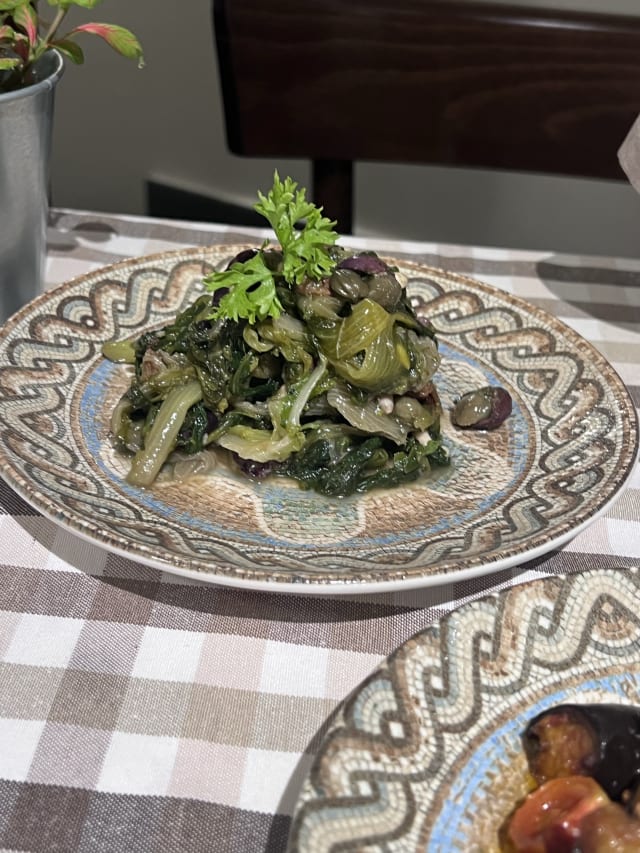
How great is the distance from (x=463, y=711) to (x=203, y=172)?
396cm

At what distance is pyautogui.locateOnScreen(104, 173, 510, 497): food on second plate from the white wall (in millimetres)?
2680

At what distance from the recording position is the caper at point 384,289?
1.38 metres

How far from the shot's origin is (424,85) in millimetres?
2910

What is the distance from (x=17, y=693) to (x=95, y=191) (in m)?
3.98

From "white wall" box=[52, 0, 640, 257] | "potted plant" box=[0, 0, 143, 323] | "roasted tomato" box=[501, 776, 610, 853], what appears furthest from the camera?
"white wall" box=[52, 0, 640, 257]

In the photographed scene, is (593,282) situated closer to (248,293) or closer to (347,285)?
(347,285)

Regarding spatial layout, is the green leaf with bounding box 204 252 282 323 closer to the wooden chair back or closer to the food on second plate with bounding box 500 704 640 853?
the food on second plate with bounding box 500 704 640 853

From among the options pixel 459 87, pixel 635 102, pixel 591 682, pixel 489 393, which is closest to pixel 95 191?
pixel 459 87

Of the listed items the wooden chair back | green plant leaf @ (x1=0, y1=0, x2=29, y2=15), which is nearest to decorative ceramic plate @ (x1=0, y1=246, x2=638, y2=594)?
green plant leaf @ (x1=0, y1=0, x2=29, y2=15)

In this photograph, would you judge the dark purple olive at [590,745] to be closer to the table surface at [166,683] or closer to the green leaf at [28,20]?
the table surface at [166,683]

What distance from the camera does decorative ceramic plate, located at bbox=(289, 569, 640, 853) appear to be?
0.78m

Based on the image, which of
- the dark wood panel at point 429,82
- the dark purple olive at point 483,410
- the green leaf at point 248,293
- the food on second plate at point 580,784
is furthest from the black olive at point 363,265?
the dark wood panel at point 429,82

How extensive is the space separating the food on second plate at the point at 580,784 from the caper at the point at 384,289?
719 millimetres

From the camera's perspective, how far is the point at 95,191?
461cm
